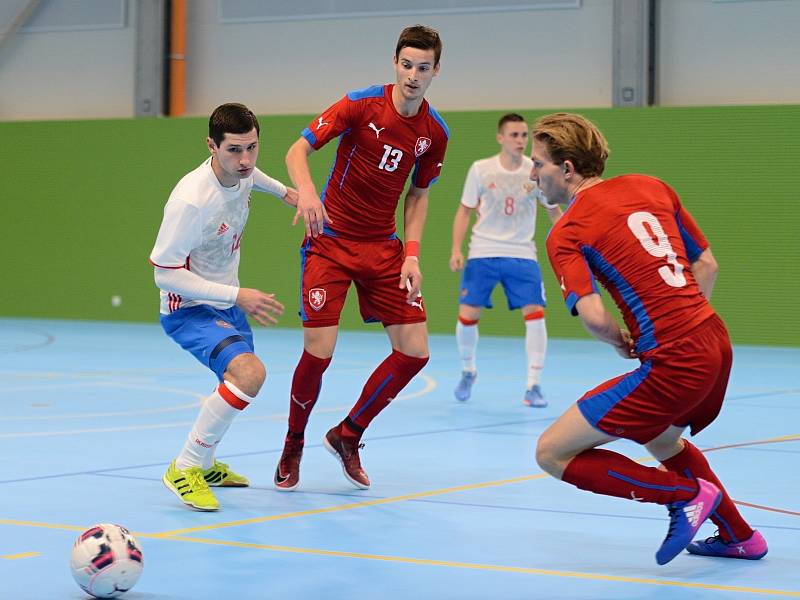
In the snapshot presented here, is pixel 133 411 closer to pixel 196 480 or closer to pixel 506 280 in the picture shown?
pixel 506 280

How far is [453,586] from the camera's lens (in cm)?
433

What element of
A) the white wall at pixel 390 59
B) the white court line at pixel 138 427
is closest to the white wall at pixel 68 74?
the white wall at pixel 390 59

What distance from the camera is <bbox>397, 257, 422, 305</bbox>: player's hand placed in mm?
6363

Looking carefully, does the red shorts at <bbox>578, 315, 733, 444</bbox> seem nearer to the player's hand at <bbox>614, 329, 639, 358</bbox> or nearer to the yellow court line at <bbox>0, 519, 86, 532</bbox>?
the player's hand at <bbox>614, 329, 639, 358</bbox>

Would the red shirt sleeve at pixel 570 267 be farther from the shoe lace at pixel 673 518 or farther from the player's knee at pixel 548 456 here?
the shoe lace at pixel 673 518

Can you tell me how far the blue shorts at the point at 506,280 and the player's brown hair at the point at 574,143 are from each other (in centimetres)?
560

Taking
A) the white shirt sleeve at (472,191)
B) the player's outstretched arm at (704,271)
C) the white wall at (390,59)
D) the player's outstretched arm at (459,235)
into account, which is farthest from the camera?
the white wall at (390,59)

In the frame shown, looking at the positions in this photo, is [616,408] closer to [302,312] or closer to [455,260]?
[302,312]

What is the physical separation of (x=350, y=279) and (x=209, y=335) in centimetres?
84

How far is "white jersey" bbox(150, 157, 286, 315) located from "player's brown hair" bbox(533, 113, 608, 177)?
1.79m

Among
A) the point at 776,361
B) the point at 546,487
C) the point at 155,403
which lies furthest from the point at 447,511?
the point at 776,361

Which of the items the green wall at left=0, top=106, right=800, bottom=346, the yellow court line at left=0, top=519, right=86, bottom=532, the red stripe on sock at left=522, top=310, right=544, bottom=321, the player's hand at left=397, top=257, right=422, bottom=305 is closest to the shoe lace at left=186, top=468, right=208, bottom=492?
the yellow court line at left=0, top=519, right=86, bottom=532

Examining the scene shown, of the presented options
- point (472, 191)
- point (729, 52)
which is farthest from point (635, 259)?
point (729, 52)

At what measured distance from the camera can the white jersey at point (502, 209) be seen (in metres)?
10.4
